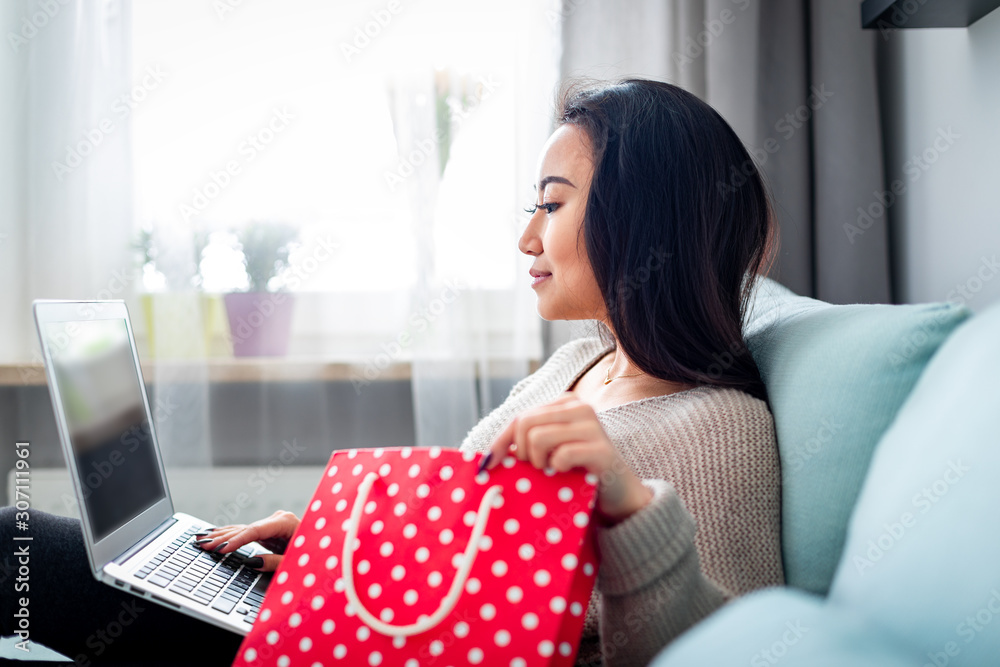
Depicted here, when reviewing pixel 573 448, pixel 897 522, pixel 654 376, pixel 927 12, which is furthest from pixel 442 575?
pixel 927 12

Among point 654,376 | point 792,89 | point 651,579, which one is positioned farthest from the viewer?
point 792,89

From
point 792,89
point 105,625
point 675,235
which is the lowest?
point 105,625

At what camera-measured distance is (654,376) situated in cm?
81

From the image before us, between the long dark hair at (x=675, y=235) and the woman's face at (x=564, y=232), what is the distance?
3cm

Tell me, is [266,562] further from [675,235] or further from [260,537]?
[675,235]

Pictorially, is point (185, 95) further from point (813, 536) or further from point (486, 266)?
point (813, 536)

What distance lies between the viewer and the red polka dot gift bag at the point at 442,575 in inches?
18.4

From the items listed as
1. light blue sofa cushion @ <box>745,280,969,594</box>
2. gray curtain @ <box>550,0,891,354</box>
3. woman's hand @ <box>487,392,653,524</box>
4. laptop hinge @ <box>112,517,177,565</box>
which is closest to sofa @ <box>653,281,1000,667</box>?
light blue sofa cushion @ <box>745,280,969,594</box>

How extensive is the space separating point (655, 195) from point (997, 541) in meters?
0.56

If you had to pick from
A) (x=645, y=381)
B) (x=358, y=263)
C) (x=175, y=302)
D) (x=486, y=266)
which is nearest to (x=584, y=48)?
(x=486, y=266)

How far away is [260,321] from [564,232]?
1.05m

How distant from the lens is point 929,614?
0.35 m

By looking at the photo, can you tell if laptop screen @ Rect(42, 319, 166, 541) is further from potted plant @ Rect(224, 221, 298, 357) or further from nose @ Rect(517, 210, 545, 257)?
potted plant @ Rect(224, 221, 298, 357)

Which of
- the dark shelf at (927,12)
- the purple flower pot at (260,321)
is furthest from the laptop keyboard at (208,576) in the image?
the dark shelf at (927,12)
